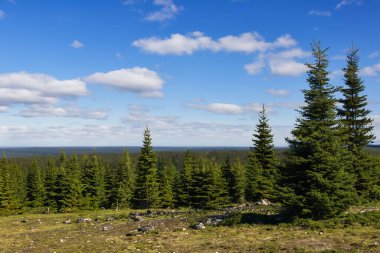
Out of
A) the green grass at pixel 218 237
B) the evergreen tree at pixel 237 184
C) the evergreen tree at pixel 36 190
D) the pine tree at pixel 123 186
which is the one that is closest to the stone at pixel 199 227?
the green grass at pixel 218 237

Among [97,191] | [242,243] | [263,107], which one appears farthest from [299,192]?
[97,191]

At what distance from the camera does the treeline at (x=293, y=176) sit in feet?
82.0

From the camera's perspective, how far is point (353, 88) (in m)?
37.9

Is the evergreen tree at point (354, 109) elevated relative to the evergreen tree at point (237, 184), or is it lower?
elevated

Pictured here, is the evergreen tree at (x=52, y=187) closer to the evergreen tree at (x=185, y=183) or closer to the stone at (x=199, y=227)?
the evergreen tree at (x=185, y=183)

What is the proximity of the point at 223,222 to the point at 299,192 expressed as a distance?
20.4 feet

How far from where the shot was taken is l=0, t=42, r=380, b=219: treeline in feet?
82.0

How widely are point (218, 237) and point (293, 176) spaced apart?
26.0ft

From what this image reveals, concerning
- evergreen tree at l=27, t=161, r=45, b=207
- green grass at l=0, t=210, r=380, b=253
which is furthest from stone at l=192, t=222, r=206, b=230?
evergreen tree at l=27, t=161, r=45, b=207

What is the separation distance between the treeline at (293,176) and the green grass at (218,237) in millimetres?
2051

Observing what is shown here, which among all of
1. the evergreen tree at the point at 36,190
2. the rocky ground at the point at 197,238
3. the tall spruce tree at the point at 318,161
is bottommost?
the evergreen tree at the point at 36,190

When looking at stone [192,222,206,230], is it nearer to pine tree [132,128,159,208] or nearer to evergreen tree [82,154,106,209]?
pine tree [132,128,159,208]

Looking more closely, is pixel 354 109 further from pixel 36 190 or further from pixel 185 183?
pixel 36 190

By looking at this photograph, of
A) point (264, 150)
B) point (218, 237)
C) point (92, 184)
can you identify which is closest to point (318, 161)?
point (218, 237)
